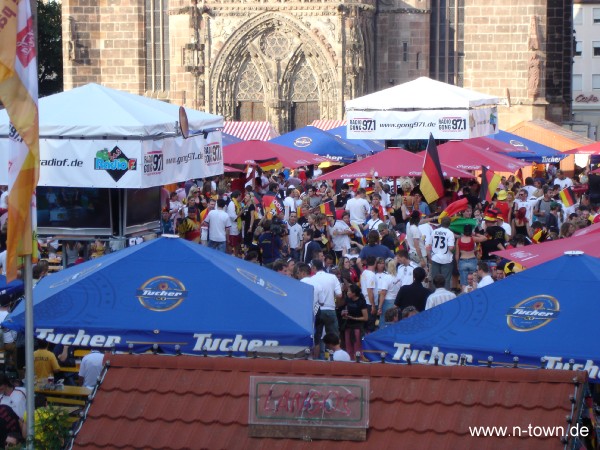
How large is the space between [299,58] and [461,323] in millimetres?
27678

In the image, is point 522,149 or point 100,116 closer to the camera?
point 100,116

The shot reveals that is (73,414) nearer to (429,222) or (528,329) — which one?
(528,329)

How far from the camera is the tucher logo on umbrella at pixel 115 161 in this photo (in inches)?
537

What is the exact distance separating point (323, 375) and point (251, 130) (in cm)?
2795

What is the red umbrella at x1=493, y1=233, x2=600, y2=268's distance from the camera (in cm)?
1265

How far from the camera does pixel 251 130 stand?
35.2 metres

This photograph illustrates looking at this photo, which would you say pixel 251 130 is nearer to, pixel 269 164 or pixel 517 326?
pixel 269 164

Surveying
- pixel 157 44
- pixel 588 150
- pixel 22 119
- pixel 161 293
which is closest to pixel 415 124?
pixel 588 150

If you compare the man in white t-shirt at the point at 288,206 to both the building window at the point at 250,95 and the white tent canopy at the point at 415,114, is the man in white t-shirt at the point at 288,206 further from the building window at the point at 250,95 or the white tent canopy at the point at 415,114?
the building window at the point at 250,95

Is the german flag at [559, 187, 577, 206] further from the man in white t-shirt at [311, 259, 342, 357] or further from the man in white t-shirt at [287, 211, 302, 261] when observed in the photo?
the man in white t-shirt at [311, 259, 342, 357]

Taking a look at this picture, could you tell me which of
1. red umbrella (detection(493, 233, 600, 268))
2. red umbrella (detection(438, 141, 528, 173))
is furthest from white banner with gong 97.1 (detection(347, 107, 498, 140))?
red umbrella (detection(493, 233, 600, 268))

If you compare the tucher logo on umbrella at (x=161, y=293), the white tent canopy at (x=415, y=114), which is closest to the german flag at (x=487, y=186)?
the white tent canopy at (x=415, y=114)

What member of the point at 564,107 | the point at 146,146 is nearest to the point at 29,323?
the point at 146,146

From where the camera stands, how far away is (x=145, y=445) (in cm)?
736
